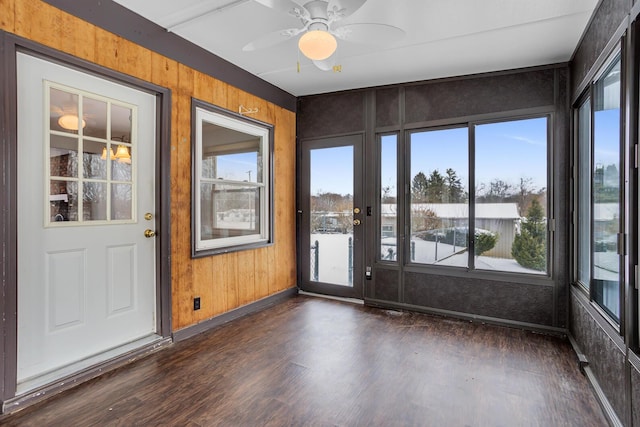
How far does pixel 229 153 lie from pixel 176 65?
0.96 meters

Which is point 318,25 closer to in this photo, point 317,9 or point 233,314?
point 317,9

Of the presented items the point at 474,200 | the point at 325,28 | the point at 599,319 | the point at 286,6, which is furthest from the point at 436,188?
the point at 286,6

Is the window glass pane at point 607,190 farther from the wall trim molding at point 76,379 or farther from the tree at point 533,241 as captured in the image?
the wall trim molding at point 76,379

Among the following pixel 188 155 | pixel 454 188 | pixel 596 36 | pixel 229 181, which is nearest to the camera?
pixel 596 36

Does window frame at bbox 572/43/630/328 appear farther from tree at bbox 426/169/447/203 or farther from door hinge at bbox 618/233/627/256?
tree at bbox 426/169/447/203

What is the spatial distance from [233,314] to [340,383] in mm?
1618

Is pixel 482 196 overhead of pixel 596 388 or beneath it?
overhead

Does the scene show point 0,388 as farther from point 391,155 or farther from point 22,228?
point 391,155

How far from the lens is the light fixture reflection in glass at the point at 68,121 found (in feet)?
7.46

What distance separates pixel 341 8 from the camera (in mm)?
1931

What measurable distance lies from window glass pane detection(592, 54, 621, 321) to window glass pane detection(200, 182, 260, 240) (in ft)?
10.2

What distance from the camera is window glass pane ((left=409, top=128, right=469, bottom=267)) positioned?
3680 millimetres

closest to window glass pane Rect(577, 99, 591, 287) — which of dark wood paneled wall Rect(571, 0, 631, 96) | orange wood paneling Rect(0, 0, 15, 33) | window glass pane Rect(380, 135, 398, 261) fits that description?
dark wood paneled wall Rect(571, 0, 631, 96)

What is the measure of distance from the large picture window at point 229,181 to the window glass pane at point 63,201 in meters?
0.95
